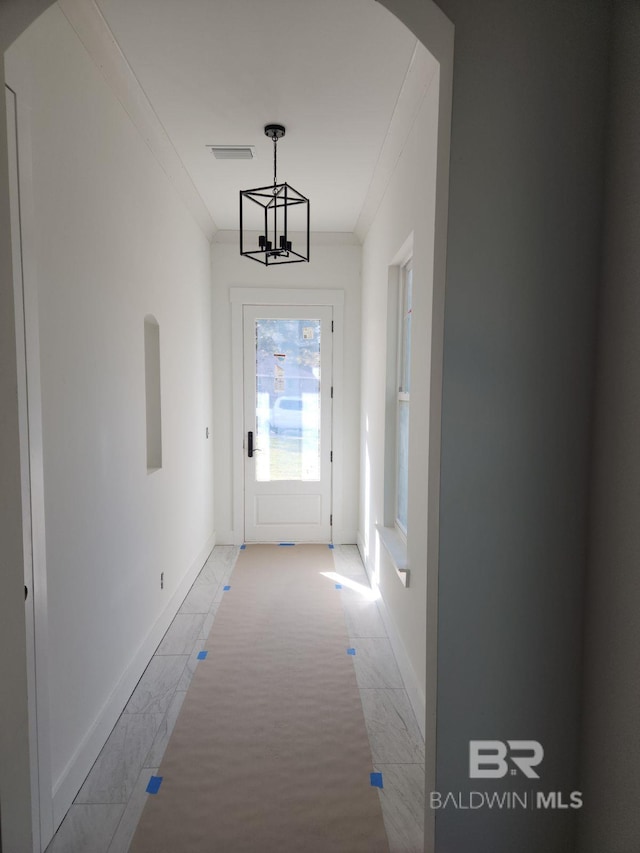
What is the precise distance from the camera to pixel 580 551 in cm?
127

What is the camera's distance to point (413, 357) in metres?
2.79

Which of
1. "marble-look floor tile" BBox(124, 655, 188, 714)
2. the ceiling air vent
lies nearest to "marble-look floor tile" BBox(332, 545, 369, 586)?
"marble-look floor tile" BBox(124, 655, 188, 714)

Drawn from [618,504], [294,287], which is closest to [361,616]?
[618,504]

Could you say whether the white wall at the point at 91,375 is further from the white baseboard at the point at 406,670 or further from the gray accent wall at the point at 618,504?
the gray accent wall at the point at 618,504

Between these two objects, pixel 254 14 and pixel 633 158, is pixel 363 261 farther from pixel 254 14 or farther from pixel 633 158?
pixel 633 158

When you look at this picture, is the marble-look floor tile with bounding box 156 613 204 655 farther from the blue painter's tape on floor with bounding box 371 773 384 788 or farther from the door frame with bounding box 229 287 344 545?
the door frame with bounding box 229 287 344 545

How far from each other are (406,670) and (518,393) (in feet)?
6.78

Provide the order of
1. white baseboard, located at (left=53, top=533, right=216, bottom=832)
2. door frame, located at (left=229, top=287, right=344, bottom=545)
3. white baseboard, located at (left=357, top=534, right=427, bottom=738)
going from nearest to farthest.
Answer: white baseboard, located at (left=53, top=533, right=216, bottom=832), white baseboard, located at (left=357, top=534, right=427, bottom=738), door frame, located at (left=229, top=287, right=344, bottom=545)

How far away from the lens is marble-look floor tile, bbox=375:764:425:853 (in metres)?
1.83

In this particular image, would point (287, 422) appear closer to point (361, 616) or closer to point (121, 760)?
point (361, 616)

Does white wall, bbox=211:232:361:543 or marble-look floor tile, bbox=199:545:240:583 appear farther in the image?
white wall, bbox=211:232:361:543

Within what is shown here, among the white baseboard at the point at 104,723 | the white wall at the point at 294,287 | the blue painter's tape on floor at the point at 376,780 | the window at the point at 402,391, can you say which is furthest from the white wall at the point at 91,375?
the white wall at the point at 294,287

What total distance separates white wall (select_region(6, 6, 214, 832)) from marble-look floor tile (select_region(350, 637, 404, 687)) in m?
1.18

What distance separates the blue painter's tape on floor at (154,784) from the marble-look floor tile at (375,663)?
1103 millimetres
